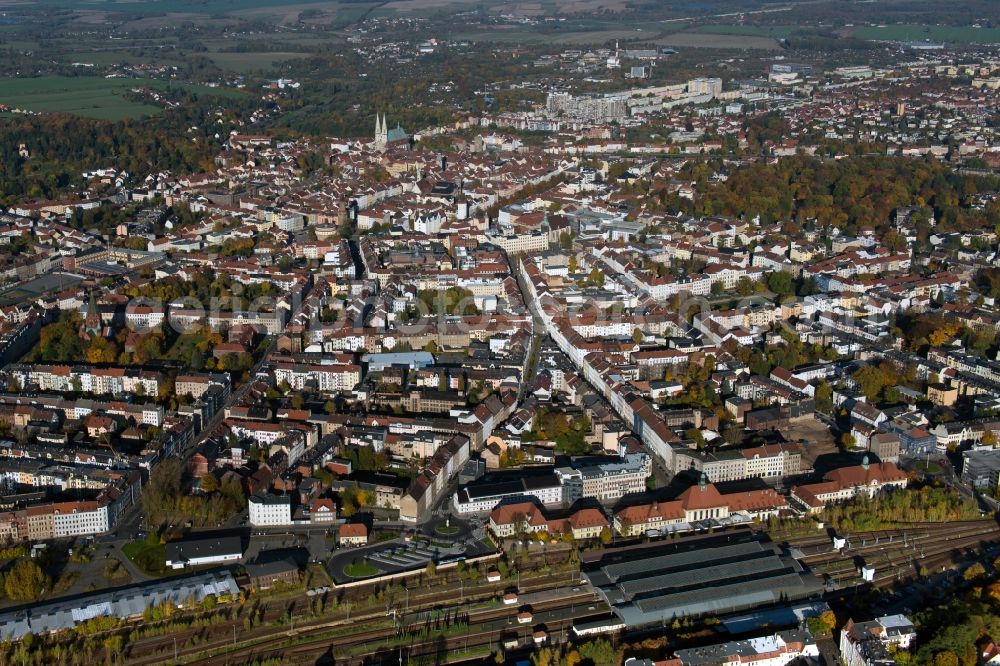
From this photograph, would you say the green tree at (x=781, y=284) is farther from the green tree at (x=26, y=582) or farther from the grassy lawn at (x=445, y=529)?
the green tree at (x=26, y=582)

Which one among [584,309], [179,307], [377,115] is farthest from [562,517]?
[377,115]

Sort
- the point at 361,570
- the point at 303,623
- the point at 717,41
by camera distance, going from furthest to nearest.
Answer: the point at 717,41, the point at 361,570, the point at 303,623

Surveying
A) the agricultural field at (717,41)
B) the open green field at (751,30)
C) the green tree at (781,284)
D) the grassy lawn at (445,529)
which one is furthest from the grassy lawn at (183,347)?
the open green field at (751,30)

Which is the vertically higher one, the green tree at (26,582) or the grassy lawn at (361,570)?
the green tree at (26,582)

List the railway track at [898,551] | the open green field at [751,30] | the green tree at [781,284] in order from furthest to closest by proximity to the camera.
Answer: the open green field at [751,30] → the green tree at [781,284] → the railway track at [898,551]

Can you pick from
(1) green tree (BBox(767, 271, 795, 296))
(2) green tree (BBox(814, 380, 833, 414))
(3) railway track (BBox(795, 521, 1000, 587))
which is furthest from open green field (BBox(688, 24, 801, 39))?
(3) railway track (BBox(795, 521, 1000, 587))

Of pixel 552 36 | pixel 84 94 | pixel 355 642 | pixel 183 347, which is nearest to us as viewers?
pixel 355 642

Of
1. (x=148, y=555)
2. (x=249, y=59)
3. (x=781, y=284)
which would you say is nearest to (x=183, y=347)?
(x=148, y=555)

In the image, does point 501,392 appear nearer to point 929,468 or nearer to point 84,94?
point 929,468
